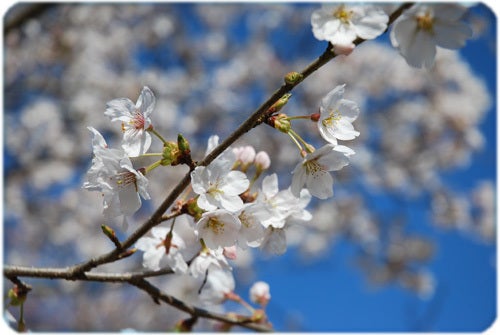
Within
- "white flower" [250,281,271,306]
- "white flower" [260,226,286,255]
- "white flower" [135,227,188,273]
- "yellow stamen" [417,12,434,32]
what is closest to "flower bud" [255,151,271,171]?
"white flower" [260,226,286,255]

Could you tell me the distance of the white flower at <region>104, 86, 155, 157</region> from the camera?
123 centimetres

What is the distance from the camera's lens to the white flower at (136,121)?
1.23 metres

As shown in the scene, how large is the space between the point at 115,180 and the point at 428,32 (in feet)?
2.69

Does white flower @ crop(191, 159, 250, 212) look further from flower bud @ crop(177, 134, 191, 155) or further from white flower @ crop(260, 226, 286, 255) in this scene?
white flower @ crop(260, 226, 286, 255)

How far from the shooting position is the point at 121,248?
4.06 feet

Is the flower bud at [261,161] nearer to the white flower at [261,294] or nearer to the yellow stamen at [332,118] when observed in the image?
the yellow stamen at [332,118]

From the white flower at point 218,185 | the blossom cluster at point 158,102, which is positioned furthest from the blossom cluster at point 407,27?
the blossom cluster at point 158,102

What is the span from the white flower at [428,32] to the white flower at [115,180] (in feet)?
2.25

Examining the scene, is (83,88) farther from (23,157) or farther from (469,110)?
(469,110)

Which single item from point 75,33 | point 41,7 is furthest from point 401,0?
point 75,33

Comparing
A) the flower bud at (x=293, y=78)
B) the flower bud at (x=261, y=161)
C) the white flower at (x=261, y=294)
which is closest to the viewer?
the flower bud at (x=293, y=78)

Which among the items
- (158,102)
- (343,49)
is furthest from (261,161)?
(158,102)

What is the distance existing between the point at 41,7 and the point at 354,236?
5.16m

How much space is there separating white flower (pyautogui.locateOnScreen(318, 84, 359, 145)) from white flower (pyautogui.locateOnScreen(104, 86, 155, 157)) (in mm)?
425
